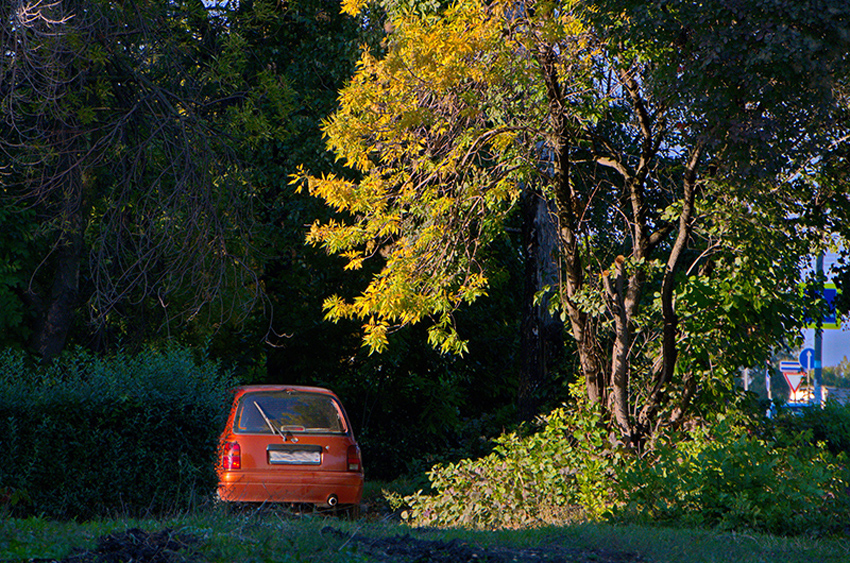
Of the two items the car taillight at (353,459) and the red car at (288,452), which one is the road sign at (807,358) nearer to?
the car taillight at (353,459)

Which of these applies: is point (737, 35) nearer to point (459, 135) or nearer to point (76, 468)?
point (459, 135)

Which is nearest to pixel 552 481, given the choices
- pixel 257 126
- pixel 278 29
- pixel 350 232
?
pixel 350 232

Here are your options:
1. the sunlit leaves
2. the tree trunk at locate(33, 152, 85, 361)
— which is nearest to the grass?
the sunlit leaves

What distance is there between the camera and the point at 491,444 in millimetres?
15070

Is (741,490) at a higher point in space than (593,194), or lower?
lower

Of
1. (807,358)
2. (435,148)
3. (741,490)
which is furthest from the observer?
(807,358)

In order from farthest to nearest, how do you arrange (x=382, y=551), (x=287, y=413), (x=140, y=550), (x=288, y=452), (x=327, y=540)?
(x=287, y=413) < (x=288, y=452) < (x=327, y=540) < (x=382, y=551) < (x=140, y=550)

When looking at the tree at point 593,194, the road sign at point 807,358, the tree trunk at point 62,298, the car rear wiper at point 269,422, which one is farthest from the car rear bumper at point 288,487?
Answer: the road sign at point 807,358

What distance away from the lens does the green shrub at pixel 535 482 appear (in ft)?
31.4

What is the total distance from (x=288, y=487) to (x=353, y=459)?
80cm

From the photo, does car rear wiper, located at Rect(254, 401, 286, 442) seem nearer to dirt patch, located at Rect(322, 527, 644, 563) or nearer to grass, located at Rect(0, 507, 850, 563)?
grass, located at Rect(0, 507, 850, 563)

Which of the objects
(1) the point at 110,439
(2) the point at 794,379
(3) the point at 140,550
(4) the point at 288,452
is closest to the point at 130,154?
(4) the point at 288,452

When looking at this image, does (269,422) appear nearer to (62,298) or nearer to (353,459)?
(353,459)

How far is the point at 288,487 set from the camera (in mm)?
8984
